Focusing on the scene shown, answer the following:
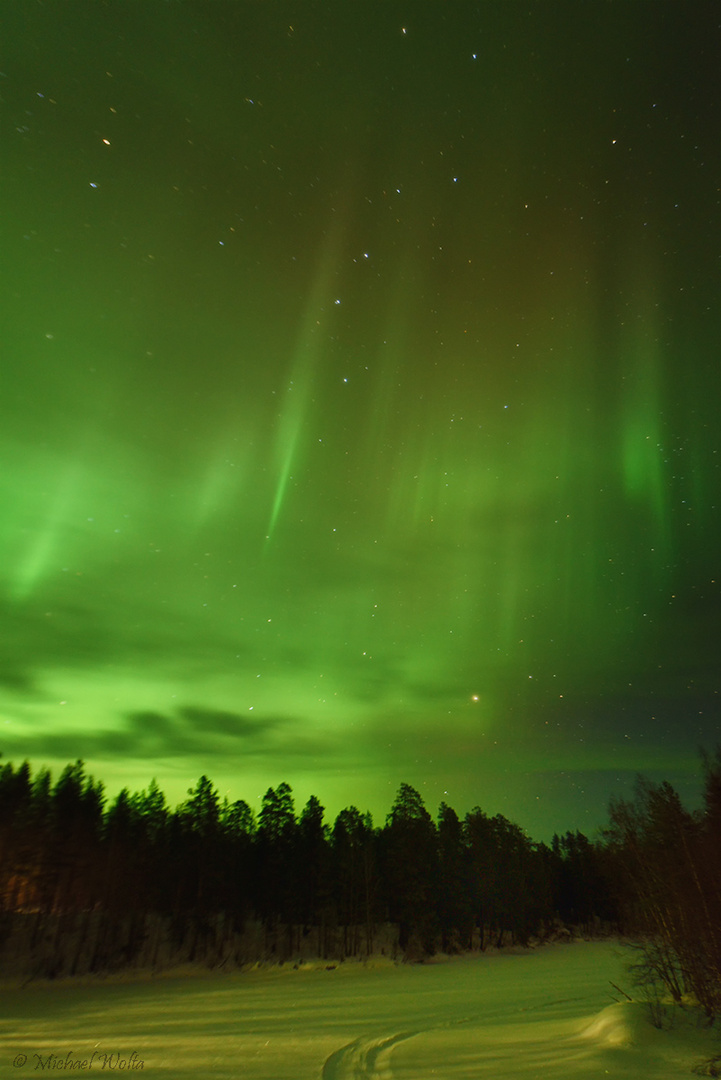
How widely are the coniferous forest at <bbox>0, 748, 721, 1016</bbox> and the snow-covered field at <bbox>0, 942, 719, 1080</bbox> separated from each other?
643 inches

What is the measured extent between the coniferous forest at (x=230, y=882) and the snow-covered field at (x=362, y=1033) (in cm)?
1634

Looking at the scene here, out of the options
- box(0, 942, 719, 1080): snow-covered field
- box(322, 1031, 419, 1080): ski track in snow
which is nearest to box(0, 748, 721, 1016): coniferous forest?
box(0, 942, 719, 1080): snow-covered field

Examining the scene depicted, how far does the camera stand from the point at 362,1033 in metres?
18.2

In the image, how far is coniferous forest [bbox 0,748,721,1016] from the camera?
163 feet

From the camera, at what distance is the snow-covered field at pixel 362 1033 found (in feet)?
44.2

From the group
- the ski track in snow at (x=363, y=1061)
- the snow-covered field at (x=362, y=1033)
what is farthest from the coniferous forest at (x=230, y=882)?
the ski track in snow at (x=363, y=1061)

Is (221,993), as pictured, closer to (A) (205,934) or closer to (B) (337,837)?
(A) (205,934)

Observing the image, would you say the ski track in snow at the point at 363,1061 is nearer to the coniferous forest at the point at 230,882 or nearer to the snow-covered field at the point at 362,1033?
the snow-covered field at the point at 362,1033

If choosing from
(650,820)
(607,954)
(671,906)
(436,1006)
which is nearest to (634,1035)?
(671,906)

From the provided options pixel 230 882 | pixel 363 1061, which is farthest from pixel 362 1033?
pixel 230 882

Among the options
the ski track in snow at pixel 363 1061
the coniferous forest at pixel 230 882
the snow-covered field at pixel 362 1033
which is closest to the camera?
the ski track in snow at pixel 363 1061

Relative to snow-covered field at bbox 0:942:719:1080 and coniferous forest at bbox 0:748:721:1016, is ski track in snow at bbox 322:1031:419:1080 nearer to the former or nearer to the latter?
snow-covered field at bbox 0:942:719:1080

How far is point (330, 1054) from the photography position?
1509cm

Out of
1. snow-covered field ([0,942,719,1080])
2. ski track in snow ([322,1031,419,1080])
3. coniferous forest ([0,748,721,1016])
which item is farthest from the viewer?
coniferous forest ([0,748,721,1016])
